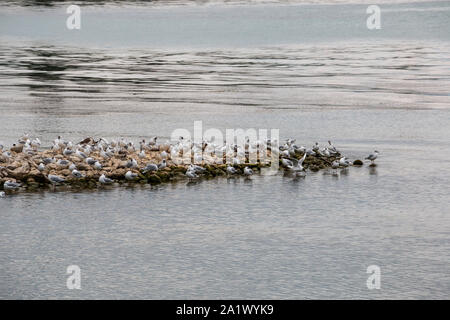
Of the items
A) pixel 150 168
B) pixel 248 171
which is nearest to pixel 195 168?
pixel 150 168

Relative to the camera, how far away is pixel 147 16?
96.6 m

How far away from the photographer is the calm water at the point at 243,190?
1440cm

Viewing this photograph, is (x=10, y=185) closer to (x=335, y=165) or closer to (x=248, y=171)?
(x=248, y=171)

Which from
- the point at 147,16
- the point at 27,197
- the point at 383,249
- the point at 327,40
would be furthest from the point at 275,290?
the point at 147,16

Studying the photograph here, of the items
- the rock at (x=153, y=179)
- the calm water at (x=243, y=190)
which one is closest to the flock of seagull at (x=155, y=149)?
the rock at (x=153, y=179)

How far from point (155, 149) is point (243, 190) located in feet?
12.3

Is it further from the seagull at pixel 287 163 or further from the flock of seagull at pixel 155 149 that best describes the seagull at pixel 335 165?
the seagull at pixel 287 163

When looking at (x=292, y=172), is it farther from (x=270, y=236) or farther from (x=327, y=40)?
(x=327, y=40)

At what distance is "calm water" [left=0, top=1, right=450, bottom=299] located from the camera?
14.4 m

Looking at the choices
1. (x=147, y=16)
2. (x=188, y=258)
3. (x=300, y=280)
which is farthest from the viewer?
(x=147, y=16)

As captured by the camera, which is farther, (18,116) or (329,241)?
(18,116)

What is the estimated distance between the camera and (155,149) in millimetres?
23359
